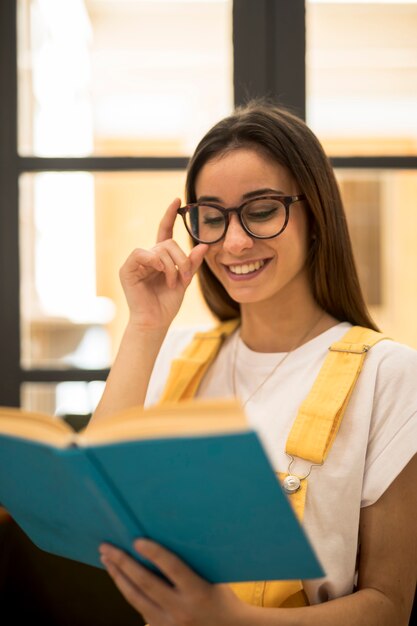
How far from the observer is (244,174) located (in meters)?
1.36

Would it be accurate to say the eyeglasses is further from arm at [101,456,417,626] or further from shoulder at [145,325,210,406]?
arm at [101,456,417,626]

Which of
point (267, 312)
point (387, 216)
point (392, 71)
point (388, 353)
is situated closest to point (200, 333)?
point (267, 312)

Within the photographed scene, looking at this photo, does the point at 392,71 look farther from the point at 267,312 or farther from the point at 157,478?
the point at 157,478

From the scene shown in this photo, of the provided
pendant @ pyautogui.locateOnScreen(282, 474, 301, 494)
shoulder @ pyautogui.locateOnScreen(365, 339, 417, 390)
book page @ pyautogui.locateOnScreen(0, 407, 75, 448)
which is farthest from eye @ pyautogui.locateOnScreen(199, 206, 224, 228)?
book page @ pyautogui.locateOnScreen(0, 407, 75, 448)

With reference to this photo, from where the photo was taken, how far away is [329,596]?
121 centimetres

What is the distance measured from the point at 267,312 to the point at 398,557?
558 millimetres

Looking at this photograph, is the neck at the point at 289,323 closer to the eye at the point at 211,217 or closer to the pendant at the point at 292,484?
the eye at the point at 211,217

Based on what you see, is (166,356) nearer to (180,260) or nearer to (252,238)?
(180,260)

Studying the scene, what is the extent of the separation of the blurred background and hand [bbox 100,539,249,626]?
1.37m

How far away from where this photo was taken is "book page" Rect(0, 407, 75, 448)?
32.3 inches

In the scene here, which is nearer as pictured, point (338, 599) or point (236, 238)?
point (338, 599)

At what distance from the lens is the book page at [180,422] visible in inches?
28.9

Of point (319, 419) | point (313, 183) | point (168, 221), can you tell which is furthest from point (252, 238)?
point (319, 419)

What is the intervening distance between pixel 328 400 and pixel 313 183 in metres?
0.43
